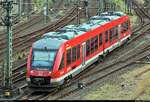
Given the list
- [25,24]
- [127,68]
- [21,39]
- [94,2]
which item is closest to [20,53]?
[21,39]

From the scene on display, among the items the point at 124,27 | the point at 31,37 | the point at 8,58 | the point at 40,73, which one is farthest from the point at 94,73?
the point at 31,37

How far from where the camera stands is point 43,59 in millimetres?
29500

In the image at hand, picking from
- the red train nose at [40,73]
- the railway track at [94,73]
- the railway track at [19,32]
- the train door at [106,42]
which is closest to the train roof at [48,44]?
the red train nose at [40,73]

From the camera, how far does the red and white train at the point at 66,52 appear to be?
29.1 m

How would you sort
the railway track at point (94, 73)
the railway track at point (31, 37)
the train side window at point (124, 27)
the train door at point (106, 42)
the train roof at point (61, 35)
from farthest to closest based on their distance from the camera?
the railway track at point (31, 37) → the train side window at point (124, 27) → the train door at point (106, 42) → the train roof at point (61, 35) → the railway track at point (94, 73)

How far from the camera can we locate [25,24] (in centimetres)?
6338

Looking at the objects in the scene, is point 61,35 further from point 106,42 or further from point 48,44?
point 106,42

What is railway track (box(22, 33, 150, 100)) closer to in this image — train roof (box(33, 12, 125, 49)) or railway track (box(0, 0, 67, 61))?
train roof (box(33, 12, 125, 49))

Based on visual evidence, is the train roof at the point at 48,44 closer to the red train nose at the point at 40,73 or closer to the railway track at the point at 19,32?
the red train nose at the point at 40,73

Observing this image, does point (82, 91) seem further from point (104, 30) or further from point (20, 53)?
point (20, 53)

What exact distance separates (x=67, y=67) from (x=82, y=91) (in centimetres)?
189

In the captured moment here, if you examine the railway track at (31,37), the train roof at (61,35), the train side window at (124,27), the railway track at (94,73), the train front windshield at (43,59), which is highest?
the train roof at (61,35)

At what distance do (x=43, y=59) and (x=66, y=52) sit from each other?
5.42 ft

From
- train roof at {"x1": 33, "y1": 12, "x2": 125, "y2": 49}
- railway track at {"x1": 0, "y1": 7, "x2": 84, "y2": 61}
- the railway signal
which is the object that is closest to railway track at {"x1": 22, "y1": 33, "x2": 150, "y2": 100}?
the railway signal
